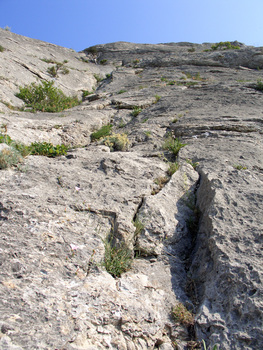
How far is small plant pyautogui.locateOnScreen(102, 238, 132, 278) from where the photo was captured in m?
2.73

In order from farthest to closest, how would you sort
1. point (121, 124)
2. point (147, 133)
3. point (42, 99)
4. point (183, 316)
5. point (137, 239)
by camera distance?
point (42, 99)
point (121, 124)
point (147, 133)
point (137, 239)
point (183, 316)

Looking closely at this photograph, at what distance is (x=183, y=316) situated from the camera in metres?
2.42

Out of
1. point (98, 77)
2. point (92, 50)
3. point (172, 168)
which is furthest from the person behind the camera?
→ point (92, 50)

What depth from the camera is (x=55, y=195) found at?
3391mm

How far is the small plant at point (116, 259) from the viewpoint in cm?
273

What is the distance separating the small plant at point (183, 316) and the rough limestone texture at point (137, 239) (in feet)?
0.11

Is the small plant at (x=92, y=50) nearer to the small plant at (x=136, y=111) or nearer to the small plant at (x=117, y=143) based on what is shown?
the small plant at (x=136, y=111)

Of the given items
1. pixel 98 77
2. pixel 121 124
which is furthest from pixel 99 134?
pixel 98 77

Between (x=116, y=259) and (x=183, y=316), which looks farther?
(x=116, y=259)

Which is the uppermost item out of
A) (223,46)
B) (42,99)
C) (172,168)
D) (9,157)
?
(223,46)

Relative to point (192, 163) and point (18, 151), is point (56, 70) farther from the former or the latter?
point (192, 163)

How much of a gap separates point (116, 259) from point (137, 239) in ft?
1.46

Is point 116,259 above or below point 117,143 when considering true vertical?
below

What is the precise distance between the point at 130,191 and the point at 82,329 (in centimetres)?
206
